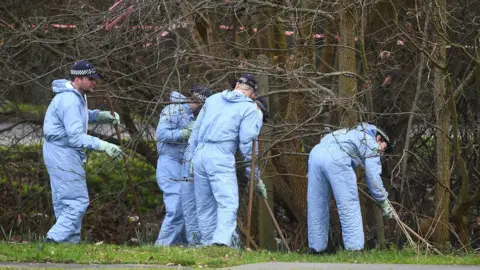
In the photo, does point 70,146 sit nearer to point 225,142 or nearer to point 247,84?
point 225,142

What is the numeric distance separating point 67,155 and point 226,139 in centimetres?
185

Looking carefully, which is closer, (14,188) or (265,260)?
(265,260)

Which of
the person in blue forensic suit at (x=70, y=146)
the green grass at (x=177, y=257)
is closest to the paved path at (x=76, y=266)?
the green grass at (x=177, y=257)

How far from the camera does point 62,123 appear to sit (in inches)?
481

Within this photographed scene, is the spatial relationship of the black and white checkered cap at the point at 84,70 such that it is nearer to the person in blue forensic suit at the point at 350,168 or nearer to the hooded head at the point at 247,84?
the hooded head at the point at 247,84

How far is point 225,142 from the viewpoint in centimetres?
1172

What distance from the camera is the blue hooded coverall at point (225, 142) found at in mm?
11594

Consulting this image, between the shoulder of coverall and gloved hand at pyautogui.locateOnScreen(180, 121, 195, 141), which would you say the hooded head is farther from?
the shoulder of coverall

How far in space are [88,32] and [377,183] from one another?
3574mm

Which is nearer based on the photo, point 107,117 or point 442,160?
point 442,160

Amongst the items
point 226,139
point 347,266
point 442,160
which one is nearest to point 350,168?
point 442,160

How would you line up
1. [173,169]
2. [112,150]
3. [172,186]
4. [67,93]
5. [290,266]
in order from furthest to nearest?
1. [172,186]
2. [173,169]
3. [67,93]
4. [112,150]
5. [290,266]

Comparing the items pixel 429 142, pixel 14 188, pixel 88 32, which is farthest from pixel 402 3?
pixel 14 188

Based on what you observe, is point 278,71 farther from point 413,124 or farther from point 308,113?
point 413,124
